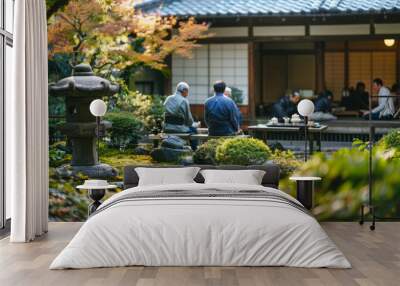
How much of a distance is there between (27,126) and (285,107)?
3557 millimetres

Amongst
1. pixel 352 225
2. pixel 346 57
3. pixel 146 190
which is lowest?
pixel 352 225

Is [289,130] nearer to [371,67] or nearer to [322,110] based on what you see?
[322,110]

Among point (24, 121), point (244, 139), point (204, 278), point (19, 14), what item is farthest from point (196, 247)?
point (244, 139)

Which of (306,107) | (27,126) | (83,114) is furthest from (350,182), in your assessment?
(27,126)

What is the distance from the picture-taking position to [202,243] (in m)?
5.12

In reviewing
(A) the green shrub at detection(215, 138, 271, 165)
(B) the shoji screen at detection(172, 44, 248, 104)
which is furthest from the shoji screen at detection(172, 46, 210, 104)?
(A) the green shrub at detection(215, 138, 271, 165)

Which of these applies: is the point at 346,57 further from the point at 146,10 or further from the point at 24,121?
the point at 24,121

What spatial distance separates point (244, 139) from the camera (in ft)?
27.8

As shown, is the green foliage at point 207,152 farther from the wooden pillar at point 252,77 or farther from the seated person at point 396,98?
the seated person at point 396,98

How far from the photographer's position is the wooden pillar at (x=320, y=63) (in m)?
8.92

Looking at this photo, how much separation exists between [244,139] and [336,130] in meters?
1.16

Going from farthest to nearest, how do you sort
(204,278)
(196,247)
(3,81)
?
(3,81)
(196,247)
(204,278)

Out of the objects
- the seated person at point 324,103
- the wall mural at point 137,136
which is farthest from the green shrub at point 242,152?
the seated person at point 324,103

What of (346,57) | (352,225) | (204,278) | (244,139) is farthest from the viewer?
(346,57)
